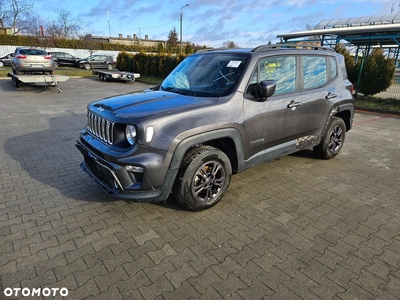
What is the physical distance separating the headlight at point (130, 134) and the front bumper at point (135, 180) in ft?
0.69

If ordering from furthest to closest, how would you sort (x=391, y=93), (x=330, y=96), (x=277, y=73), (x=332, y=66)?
(x=391, y=93)
(x=332, y=66)
(x=330, y=96)
(x=277, y=73)

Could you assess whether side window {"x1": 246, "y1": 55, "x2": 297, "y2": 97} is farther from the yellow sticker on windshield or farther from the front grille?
the front grille

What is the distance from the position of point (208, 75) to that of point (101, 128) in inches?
62.8

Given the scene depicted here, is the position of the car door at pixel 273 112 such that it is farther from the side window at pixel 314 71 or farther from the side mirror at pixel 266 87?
the side window at pixel 314 71

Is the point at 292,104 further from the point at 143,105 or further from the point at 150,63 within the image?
the point at 150,63

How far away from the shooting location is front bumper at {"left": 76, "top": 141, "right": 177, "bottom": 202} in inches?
109

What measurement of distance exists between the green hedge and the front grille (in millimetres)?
16735

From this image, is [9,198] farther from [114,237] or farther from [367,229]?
[367,229]

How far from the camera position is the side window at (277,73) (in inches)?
138

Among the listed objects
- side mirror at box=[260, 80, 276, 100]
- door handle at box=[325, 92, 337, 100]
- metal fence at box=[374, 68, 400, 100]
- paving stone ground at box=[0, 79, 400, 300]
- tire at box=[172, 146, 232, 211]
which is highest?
side mirror at box=[260, 80, 276, 100]

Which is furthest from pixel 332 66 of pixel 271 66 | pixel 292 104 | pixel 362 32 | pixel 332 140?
pixel 362 32

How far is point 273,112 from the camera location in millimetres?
3672

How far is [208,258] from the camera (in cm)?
257

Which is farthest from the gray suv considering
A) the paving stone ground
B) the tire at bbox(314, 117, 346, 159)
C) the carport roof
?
the carport roof
